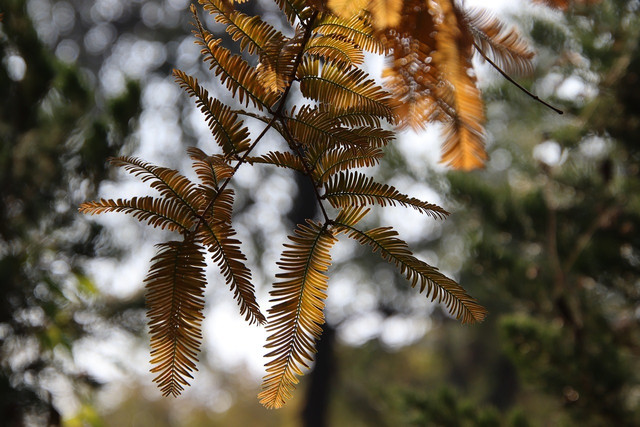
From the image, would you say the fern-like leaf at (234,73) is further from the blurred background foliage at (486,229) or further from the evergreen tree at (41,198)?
the evergreen tree at (41,198)

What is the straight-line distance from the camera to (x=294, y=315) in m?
0.42

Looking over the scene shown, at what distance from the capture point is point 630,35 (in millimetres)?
2160

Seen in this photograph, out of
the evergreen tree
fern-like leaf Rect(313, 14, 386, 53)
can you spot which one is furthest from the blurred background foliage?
fern-like leaf Rect(313, 14, 386, 53)

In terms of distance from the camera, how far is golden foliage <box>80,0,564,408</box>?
37 cm

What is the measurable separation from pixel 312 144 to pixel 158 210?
0.13m

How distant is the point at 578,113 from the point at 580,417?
126 centimetres

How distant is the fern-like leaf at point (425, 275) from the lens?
1.40 ft

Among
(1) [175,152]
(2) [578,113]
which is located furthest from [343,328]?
(2) [578,113]

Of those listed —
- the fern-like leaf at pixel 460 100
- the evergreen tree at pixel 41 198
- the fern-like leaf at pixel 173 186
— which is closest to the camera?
the fern-like leaf at pixel 460 100

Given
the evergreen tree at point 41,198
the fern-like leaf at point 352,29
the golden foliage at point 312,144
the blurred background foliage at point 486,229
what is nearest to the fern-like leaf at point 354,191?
the golden foliage at point 312,144

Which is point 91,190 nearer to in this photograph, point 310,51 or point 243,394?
point 310,51

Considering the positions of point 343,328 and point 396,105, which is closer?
point 396,105

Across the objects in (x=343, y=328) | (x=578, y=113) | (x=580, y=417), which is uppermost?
(x=578, y=113)

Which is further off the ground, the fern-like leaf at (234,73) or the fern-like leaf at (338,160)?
the fern-like leaf at (234,73)
